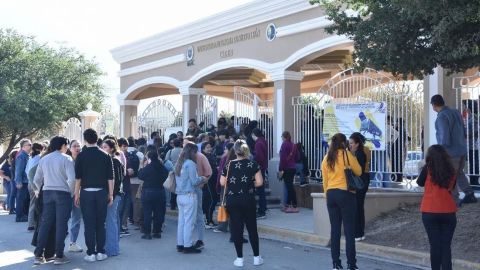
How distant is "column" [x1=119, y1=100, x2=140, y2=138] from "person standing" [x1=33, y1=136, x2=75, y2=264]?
52.1 ft

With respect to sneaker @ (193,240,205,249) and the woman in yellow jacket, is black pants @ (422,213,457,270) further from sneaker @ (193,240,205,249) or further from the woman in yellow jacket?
sneaker @ (193,240,205,249)

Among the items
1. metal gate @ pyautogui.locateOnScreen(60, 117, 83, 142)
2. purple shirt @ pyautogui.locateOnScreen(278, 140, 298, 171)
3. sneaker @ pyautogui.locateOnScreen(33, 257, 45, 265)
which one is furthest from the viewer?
metal gate @ pyautogui.locateOnScreen(60, 117, 83, 142)

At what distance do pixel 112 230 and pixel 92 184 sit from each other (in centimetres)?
107

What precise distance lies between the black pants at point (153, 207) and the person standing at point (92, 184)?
2014 millimetres

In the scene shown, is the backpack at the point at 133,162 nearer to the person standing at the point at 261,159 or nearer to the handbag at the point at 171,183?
the handbag at the point at 171,183

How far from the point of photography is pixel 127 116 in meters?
25.7

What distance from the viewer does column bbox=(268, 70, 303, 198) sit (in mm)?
16234

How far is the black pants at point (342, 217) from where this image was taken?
26.4 ft

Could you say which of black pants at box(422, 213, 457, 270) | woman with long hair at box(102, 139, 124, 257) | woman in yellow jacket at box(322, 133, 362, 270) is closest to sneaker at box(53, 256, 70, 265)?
woman with long hair at box(102, 139, 124, 257)

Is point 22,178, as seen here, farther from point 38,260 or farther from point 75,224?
point 38,260

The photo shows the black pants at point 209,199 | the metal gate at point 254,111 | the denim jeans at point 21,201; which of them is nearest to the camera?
the black pants at point 209,199

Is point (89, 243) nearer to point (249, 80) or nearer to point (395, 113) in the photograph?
point (395, 113)

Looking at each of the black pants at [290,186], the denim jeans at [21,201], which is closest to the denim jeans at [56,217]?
the denim jeans at [21,201]

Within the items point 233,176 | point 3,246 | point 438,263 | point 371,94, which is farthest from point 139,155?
point 438,263
